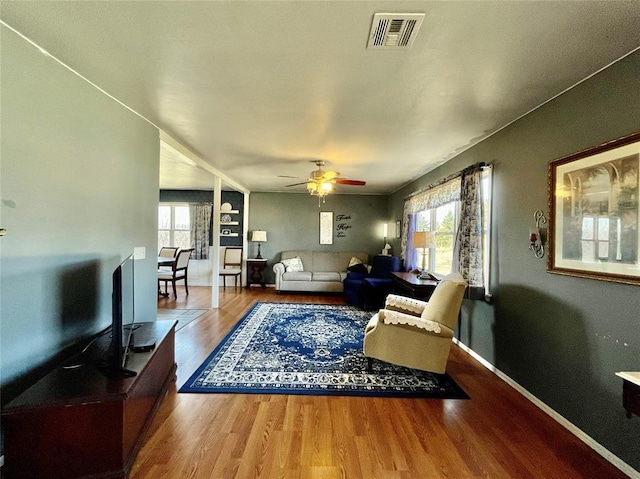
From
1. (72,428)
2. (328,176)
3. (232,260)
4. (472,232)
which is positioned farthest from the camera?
(232,260)

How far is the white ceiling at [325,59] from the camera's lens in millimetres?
1452

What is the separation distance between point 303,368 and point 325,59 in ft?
8.51

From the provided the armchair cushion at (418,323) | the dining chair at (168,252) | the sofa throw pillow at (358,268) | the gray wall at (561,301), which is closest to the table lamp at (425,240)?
the gray wall at (561,301)

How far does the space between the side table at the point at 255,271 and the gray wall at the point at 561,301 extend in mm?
5031

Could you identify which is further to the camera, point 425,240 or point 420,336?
point 425,240

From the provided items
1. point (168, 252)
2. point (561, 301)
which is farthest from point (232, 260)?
point (561, 301)

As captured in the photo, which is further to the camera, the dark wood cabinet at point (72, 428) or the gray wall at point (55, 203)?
the gray wall at point (55, 203)

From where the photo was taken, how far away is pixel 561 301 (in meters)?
2.22

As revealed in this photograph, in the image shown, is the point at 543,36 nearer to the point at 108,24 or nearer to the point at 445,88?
the point at 445,88

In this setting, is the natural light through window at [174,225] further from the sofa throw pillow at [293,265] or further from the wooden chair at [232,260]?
the sofa throw pillow at [293,265]

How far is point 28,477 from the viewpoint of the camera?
1466mm

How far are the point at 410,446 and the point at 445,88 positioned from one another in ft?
7.96

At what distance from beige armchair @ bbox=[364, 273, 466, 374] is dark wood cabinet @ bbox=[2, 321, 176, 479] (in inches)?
73.1

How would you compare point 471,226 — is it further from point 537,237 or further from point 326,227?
point 326,227
